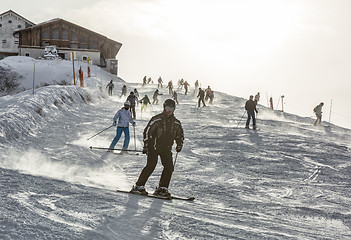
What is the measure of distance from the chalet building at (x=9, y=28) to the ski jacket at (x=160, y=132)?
70705mm

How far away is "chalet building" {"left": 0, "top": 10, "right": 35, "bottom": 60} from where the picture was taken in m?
69.9

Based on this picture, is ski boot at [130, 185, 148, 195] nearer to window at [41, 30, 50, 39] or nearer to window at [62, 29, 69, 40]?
window at [62, 29, 69, 40]

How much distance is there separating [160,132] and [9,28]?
73266 millimetres

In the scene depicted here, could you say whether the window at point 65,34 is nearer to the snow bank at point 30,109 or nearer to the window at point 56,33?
the window at point 56,33

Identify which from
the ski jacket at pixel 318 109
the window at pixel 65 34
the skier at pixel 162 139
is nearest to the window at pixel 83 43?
the window at pixel 65 34

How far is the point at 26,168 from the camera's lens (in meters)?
7.95

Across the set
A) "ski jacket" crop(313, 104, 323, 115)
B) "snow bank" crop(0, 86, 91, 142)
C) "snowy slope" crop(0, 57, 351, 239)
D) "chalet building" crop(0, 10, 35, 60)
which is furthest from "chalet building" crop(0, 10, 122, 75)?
"snowy slope" crop(0, 57, 351, 239)

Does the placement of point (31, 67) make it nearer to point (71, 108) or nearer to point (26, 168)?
point (71, 108)

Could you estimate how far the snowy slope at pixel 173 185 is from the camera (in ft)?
15.5

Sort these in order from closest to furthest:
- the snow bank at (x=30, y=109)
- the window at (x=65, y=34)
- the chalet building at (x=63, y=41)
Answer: the snow bank at (x=30, y=109), the chalet building at (x=63, y=41), the window at (x=65, y=34)

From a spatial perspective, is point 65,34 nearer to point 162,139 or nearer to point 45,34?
point 45,34

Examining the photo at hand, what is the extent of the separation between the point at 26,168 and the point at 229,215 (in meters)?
4.53

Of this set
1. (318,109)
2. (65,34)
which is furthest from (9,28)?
(318,109)

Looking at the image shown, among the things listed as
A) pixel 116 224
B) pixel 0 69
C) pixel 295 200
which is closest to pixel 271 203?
pixel 295 200
